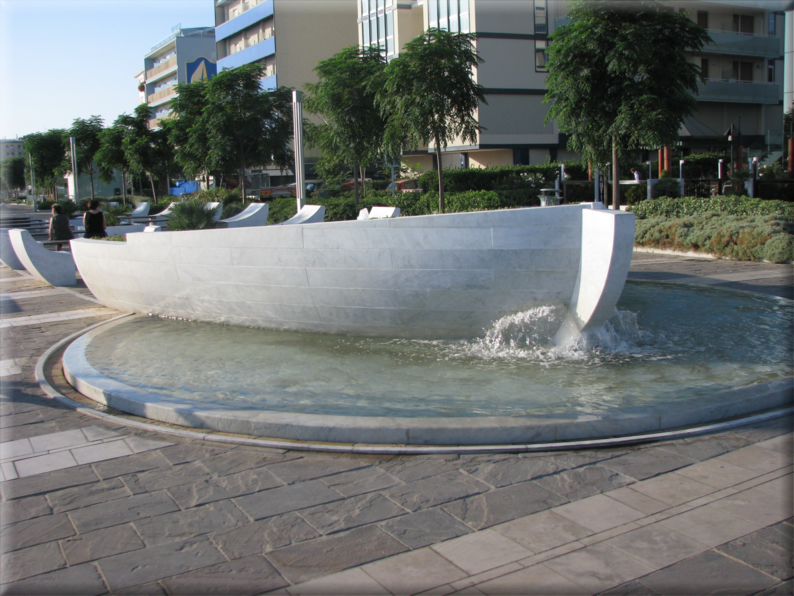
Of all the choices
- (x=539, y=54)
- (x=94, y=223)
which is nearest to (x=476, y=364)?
(x=94, y=223)

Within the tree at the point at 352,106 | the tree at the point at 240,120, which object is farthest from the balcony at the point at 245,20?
the tree at the point at 352,106

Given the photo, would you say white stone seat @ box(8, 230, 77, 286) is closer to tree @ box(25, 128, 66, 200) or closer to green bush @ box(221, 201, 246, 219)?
green bush @ box(221, 201, 246, 219)

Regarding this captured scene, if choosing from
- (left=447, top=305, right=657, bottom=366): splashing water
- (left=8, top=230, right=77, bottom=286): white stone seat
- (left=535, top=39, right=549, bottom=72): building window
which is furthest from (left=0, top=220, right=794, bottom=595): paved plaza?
(left=535, top=39, right=549, bottom=72): building window

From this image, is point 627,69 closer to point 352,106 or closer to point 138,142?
point 352,106

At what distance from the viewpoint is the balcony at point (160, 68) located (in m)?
88.2

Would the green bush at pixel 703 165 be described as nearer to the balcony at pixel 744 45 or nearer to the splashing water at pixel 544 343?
the balcony at pixel 744 45

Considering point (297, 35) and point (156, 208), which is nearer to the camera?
point (156, 208)

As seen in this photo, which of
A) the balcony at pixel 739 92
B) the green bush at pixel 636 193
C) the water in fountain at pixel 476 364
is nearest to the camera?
the water in fountain at pixel 476 364

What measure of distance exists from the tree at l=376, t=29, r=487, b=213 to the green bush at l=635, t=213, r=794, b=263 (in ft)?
23.1

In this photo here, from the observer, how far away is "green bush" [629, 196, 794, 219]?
15109 millimetres

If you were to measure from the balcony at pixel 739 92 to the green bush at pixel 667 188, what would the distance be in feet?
76.2

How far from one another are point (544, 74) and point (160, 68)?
67053 millimetres

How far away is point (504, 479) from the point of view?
411 centimetres

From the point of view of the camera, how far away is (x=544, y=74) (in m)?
43.0
